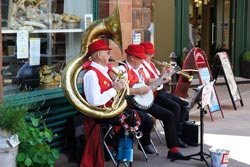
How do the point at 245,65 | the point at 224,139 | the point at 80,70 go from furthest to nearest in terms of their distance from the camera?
the point at 245,65, the point at 224,139, the point at 80,70

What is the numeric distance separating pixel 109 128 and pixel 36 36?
1.45 meters

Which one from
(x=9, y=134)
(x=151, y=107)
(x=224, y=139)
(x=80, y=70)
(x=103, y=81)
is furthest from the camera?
(x=224, y=139)

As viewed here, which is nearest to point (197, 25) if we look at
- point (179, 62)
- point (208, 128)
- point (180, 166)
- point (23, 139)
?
point (179, 62)

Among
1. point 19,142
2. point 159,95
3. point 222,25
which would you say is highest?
point 222,25

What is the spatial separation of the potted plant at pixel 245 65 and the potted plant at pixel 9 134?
10.8m

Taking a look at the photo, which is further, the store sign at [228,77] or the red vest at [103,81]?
the store sign at [228,77]

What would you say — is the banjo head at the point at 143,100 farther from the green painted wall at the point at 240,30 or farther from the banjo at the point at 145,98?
the green painted wall at the point at 240,30

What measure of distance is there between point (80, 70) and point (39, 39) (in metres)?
0.90

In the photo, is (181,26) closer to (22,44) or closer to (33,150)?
(22,44)

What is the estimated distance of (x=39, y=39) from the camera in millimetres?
6605

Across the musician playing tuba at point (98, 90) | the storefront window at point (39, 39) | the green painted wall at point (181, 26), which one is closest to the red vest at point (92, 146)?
the musician playing tuba at point (98, 90)

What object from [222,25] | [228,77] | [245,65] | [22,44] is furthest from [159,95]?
[222,25]

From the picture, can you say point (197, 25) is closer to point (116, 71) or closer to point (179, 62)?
point (179, 62)

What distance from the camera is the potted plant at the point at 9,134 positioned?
14.3 ft
